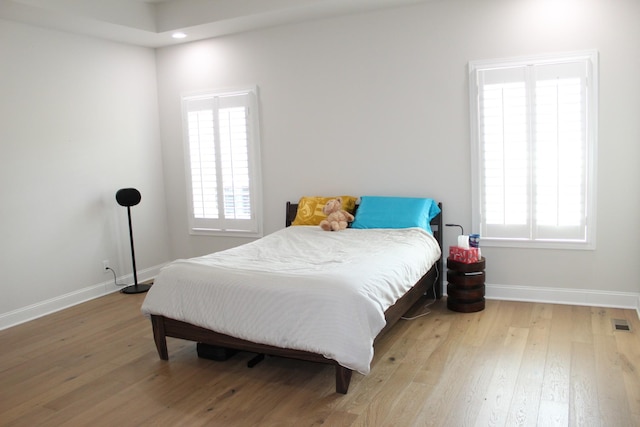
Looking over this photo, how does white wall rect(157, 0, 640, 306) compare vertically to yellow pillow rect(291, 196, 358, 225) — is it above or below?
above

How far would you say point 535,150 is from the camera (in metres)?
4.17

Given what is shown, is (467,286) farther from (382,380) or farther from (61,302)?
(61,302)

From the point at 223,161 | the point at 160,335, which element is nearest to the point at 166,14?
the point at 223,161

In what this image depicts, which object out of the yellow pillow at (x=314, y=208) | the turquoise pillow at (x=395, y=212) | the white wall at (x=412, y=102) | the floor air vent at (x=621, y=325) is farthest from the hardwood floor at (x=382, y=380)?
the yellow pillow at (x=314, y=208)

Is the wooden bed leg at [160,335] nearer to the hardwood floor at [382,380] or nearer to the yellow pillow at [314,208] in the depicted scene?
the hardwood floor at [382,380]

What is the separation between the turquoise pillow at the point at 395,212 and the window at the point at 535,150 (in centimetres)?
42

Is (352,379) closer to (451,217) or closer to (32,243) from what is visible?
(451,217)

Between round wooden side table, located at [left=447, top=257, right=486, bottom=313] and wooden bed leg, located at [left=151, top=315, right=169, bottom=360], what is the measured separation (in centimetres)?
227

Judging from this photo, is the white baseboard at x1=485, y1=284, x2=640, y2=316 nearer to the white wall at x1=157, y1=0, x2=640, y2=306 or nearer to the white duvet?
the white wall at x1=157, y1=0, x2=640, y2=306

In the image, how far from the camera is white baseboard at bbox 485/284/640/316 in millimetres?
4066

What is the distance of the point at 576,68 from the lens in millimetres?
3990

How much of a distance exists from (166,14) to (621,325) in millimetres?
4793

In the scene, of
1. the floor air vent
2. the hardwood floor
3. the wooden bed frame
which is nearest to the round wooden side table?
the hardwood floor

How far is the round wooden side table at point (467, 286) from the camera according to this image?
13.4ft
